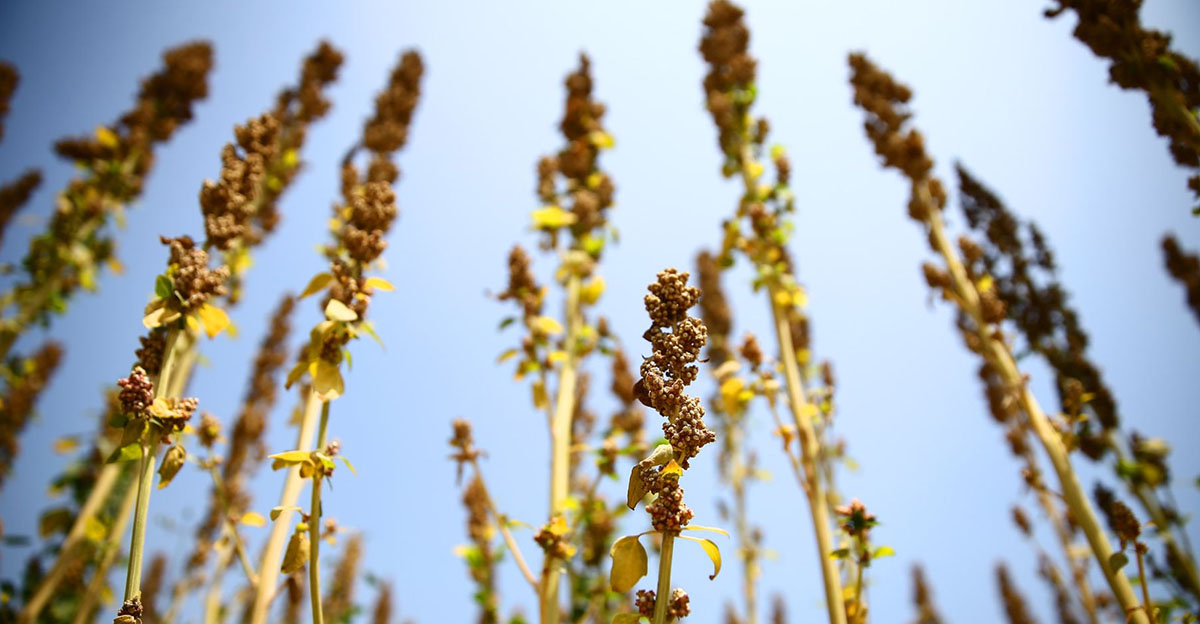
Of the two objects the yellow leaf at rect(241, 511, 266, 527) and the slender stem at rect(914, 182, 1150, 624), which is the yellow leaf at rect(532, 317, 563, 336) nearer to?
the yellow leaf at rect(241, 511, 266, 527)

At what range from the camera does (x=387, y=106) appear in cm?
380

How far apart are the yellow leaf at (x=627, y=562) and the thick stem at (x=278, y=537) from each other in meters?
0.94

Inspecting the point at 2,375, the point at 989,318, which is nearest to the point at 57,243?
the point at 2,375

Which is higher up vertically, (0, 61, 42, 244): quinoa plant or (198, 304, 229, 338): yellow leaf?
(0, 61, 42, 244): quinoa plant

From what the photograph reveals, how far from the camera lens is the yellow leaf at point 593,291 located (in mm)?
3260

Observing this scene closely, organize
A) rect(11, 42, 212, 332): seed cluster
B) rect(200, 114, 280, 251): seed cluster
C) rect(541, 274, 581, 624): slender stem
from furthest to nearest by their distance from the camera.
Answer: rect(11, 42, 212, 332): seed cluster < rect(541, 274, 581, 624): slender stem < rect(200, 114, 280, 251): seed cluster

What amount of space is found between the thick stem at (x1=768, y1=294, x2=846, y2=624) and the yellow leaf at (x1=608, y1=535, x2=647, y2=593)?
56.6 inches

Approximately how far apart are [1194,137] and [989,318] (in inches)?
51.0

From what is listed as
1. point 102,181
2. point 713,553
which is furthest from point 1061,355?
point 102,181

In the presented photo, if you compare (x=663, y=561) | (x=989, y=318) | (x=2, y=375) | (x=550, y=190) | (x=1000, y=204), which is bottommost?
(x=663, y=561)

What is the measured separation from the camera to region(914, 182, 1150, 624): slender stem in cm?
219

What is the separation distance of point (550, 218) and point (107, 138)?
4.57 metres

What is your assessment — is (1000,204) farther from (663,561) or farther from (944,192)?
(663,561)

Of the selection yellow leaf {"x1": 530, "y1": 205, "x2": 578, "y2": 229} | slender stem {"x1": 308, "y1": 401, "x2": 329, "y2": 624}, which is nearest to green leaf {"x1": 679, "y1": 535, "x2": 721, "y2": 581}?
slender stem {"x1": 308, "y1": 401, "x2": 329, "y2": 624}
